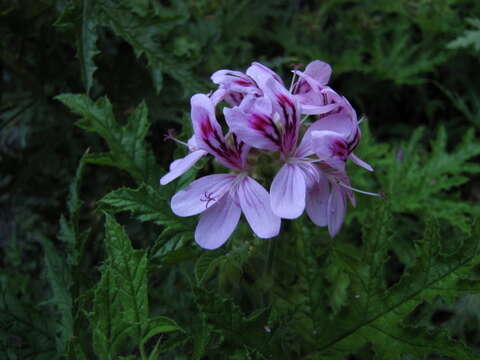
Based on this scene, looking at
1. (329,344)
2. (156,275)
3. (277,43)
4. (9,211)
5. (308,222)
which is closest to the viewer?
(329,344)

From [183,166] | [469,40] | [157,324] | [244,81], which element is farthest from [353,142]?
[469,40]

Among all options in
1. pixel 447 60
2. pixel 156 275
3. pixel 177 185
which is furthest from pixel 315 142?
pixel 447 60

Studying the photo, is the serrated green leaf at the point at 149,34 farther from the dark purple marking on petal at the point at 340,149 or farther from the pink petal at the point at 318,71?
the dark purple marking on petal at the point at 340,149

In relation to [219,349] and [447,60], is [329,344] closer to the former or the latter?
[219,349]

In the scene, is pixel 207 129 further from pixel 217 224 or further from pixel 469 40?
pixel 469 40

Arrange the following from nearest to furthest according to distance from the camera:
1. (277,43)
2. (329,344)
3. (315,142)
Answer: (315,142) → (329,344) → (277,43)

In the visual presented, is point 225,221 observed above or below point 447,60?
above
